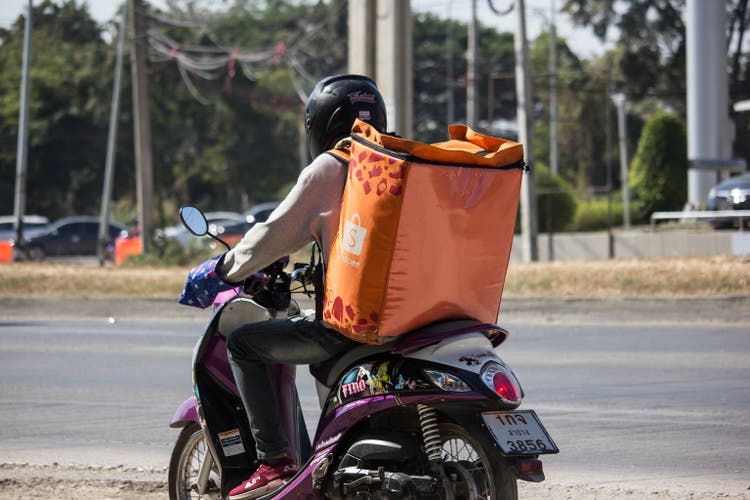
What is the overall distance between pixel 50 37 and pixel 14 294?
4809cm

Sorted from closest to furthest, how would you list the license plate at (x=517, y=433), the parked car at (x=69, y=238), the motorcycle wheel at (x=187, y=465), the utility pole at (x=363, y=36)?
the license plate at (x=517, y=433)
the motorcycle wheel at (x=187, y=465)
the utility pole at (x=363, y=36)
the parked car at (x=69, y=238)

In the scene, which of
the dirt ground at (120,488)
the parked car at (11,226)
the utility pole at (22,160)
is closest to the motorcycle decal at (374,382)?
the dirt ground at (120,488)

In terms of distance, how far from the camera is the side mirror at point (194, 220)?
191 inches

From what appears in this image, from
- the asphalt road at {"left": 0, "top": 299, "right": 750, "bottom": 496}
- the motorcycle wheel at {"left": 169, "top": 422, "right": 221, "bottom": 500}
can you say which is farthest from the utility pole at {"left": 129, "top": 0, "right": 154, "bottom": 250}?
the motorcycle wheel at {"left": 169, "top": 422, "right": 221, "bottom": 500}

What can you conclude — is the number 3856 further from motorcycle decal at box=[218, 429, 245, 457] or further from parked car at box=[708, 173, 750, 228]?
parked car at box=[708, 173, 750, 228]

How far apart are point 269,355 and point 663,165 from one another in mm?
26642

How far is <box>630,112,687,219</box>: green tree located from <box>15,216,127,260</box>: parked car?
79.3 feet

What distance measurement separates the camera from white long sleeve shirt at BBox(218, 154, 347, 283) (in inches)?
175

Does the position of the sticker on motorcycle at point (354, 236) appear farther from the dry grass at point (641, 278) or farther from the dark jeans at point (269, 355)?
the dry grass at point (641, 278)

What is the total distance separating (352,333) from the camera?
4.29 metres

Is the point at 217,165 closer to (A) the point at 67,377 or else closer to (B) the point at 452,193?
(A) the point at 67,377

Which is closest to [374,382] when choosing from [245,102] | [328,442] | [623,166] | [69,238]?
[328,442]

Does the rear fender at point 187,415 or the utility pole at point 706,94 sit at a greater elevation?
the utility pole at point 706,94

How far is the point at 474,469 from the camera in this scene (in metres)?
4.18
